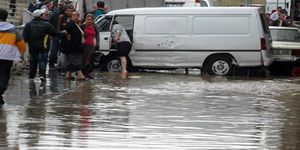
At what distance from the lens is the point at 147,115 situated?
1170 cm

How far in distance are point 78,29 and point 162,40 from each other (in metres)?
4.46

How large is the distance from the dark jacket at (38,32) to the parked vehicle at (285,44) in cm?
794

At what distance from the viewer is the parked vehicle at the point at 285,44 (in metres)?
21.6

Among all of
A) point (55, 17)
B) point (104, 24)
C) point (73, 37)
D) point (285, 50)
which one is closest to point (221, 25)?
point (285, 50)

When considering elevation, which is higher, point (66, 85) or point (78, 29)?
point (78, 29)

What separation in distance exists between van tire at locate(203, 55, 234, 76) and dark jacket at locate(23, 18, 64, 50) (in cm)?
609

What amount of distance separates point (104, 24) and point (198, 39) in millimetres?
2837

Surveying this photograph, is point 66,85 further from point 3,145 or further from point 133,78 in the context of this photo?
point 3,145

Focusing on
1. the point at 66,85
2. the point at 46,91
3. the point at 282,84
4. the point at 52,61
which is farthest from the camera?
the point at 52,61

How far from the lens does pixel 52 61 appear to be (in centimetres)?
2038

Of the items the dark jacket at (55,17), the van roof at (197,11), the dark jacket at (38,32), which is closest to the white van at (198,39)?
the van roof at (197,11)

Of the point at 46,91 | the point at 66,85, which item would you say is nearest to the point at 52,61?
the point at 66,85

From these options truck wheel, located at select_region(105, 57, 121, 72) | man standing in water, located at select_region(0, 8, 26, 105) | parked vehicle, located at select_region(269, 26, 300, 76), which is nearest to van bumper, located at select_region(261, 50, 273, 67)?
parked vehicle, located at select_region(269, 26, 300, 76)

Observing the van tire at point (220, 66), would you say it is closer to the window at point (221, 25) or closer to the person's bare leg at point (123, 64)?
the window at point (221, 25)
